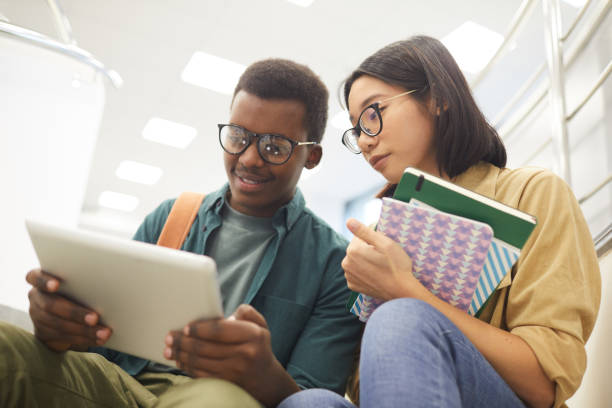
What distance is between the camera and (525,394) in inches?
31.5

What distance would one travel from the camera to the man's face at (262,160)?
137cm

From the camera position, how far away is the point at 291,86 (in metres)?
1.46

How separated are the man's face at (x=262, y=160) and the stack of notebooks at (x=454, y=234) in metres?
0.54

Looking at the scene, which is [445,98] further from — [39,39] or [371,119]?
[39,39]

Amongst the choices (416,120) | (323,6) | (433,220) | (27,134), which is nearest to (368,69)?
(416,120)

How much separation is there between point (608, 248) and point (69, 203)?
8.34 ft

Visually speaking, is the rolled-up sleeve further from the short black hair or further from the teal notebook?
the short black hair

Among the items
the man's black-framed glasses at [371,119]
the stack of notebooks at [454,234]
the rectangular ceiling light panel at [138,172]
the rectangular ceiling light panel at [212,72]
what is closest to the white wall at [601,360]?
the stack of notebooks at [454,234]

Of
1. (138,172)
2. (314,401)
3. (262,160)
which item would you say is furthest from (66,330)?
(138,172)

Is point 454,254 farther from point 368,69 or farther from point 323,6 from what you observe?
point 323,6

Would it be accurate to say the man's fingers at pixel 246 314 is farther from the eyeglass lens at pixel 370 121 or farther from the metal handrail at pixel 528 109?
the metal handrail at pixel 528 109

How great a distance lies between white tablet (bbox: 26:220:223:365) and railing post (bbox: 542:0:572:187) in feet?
4.29

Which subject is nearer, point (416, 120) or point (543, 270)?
point (543, 270)

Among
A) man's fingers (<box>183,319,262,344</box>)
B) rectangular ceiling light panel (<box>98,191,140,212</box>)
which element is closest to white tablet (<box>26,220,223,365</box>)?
man's fingers (<box>183,319,262,344</box>)
